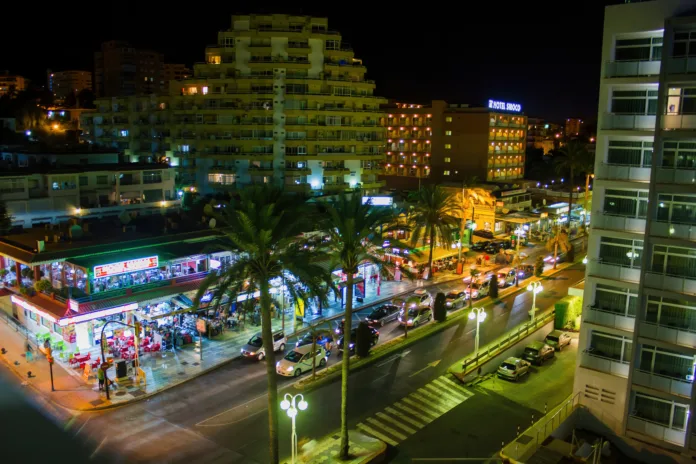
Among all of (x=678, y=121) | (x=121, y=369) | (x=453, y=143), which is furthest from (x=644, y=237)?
(x=453, y=143)

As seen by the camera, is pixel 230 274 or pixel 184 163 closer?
pixel 230 274

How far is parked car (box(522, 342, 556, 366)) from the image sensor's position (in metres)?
36.4

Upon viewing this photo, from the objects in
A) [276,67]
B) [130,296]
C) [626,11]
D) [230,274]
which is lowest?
[130,296]

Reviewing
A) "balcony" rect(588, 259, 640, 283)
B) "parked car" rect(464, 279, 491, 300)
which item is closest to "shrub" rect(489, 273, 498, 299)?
"parked car" rect(464, 279, 491, 300)

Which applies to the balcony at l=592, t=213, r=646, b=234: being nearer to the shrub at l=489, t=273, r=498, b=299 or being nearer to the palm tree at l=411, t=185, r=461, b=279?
the shrub at l=489, t=273, r=498, b=299

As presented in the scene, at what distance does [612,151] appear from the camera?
1047 inches

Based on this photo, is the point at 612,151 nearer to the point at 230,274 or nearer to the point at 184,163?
the point at 230,274

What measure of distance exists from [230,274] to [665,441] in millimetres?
20617

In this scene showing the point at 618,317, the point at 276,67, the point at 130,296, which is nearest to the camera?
the point at 618,317

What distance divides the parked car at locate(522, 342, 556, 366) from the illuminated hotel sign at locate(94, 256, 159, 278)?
2542 centimetres

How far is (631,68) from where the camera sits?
83.6 feet

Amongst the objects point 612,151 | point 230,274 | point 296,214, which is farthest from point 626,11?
point 230,274

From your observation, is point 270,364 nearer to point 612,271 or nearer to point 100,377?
point 100,377

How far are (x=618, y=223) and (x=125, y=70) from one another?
522ft
